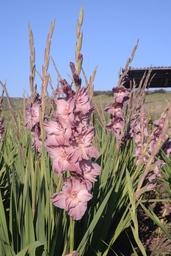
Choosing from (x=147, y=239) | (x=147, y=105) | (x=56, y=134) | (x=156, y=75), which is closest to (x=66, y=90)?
(x=56, y=134)

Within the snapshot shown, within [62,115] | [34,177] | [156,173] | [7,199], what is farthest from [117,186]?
[62,115]

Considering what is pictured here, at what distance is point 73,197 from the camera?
3.47ft

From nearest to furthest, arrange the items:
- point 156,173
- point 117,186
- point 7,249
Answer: point 7,249, point 117,186, point 156,173

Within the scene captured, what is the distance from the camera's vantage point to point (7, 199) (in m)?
2.01

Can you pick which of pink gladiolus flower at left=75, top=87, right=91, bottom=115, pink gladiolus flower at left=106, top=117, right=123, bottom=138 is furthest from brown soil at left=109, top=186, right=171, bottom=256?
pink gladiolus flower at left=75, top=87, right=91, bottom=115

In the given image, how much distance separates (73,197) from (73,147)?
0.21 m

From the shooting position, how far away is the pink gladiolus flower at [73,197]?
1034 millimetres

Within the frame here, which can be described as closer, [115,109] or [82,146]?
[82,146]

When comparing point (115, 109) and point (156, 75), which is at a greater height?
point (156, 75)

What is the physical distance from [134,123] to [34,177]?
61.5 inches

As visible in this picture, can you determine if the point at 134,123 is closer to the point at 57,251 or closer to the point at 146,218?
the point at 146,218

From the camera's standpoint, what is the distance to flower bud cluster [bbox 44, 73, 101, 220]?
0.97 meters

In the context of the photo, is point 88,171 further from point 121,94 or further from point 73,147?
point 121,94

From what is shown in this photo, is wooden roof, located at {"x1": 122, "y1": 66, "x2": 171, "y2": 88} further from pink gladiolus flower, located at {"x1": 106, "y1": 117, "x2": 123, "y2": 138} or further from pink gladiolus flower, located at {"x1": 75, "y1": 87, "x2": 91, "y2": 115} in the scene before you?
pink gladiolus flower, located at {"x1": 75, "y1": 87, "x2": 91, "y2": 115}
